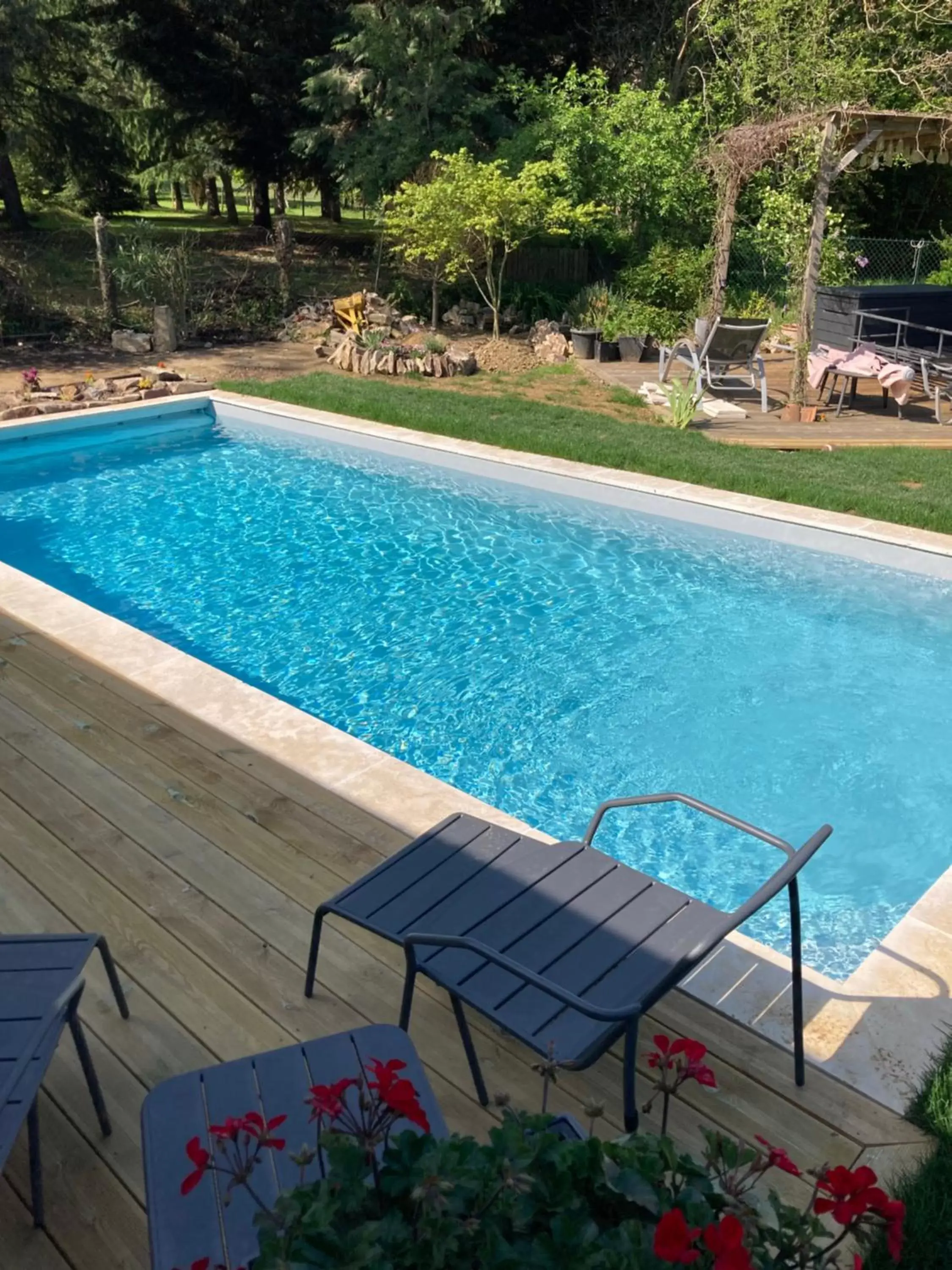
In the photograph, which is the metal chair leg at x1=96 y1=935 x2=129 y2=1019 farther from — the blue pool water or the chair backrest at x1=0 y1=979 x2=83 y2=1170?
the blue pool water

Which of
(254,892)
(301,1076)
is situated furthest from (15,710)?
(301,1076)

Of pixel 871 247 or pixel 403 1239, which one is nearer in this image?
pixel 403 1239

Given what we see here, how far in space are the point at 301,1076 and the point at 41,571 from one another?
608cm

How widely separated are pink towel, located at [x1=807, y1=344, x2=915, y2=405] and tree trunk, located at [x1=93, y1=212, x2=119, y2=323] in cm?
919

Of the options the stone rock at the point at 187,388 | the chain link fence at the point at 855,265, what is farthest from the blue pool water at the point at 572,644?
the chain link fence at the point at 855,265

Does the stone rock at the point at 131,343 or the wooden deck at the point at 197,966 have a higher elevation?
the stone rock at the point at 131,343

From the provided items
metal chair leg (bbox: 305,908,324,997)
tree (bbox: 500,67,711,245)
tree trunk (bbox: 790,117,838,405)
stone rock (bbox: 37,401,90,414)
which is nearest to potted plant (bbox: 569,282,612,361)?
tree (bbox: 500,67,711,245)

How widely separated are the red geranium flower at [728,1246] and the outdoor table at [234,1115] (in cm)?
66

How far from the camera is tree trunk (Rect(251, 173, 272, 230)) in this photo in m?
21.4

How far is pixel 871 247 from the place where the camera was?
1619cm

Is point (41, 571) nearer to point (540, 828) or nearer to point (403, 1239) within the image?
point (540, 828)

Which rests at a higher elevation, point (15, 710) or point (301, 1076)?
point (301, 1076)

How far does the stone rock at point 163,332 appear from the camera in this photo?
13.2 meters

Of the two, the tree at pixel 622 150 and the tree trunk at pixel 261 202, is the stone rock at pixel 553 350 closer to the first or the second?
the tree at pixel 622 150
